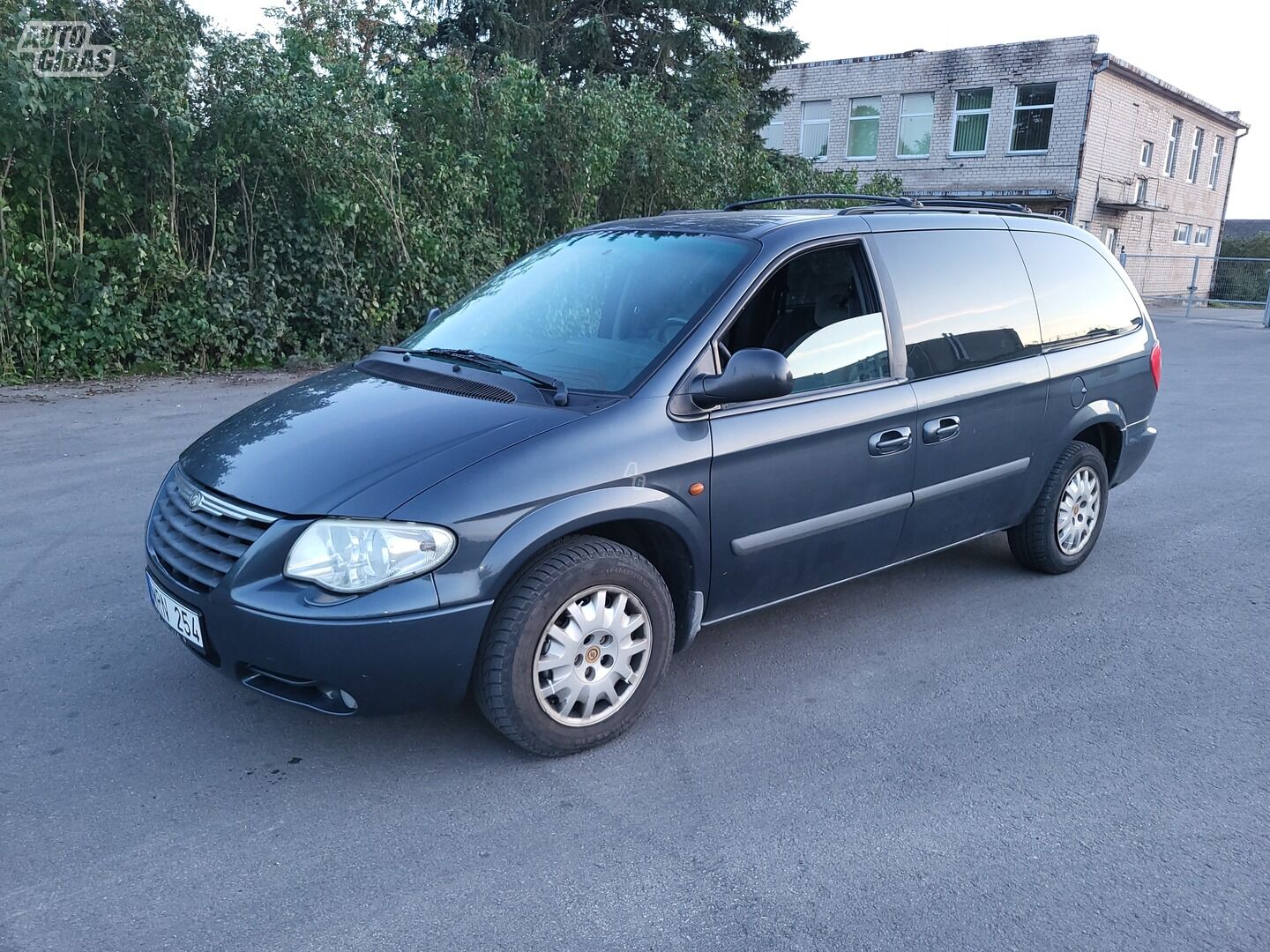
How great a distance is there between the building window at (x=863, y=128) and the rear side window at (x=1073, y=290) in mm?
26132

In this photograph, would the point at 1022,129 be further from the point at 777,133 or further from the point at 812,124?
the point at 777,133

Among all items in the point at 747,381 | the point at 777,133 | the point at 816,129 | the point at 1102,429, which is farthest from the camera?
the point at 777,133

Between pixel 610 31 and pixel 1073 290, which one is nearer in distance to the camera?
pixel 1073 290

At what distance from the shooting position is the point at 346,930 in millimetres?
2555

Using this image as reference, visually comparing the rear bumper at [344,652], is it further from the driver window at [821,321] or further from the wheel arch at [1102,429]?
the wheel arch at [1102,429]

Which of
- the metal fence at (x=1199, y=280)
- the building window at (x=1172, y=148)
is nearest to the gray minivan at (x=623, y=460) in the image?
the metal fence at (x=1199, y=280)

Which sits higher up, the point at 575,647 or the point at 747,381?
the point at 747,381

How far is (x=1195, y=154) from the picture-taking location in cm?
3269

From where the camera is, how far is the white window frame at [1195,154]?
106 ft

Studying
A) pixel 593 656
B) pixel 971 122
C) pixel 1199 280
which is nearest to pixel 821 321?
pixel 593 656

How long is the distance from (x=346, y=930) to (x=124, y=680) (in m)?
1.81

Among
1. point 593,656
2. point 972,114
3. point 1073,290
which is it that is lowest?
point 593,656

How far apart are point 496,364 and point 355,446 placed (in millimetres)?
781

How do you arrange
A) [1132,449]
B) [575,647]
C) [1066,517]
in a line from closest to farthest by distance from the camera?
1. [575,647]
2. [1066,517]
3. [1132,449]
